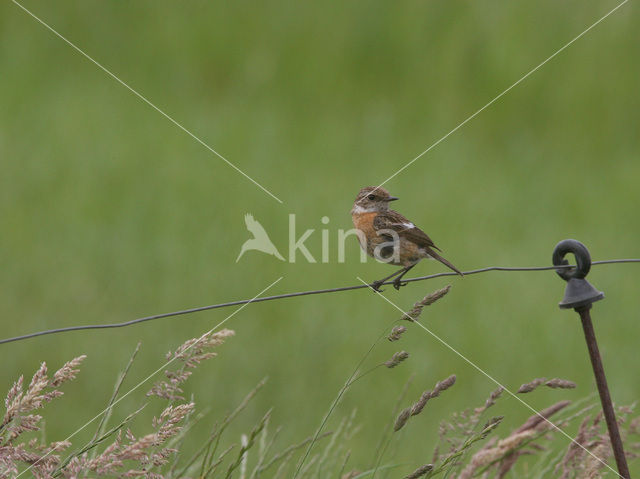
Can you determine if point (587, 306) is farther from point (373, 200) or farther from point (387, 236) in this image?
point (373, 200)

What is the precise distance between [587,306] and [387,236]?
5.32 ft

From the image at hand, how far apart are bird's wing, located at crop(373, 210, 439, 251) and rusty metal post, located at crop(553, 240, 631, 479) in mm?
1312

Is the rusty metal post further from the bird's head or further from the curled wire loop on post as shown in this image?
the bird's head

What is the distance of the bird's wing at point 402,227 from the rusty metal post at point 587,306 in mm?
1312

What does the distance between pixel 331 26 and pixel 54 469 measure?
9935 mm

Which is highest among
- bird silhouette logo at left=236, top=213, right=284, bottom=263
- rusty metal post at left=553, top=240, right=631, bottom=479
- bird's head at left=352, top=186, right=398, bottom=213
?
bird silhouette logo at left=236, top=213, right=284, bottom=263

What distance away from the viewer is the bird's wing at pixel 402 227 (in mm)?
4828

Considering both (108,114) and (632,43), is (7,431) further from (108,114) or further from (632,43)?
(632,43)

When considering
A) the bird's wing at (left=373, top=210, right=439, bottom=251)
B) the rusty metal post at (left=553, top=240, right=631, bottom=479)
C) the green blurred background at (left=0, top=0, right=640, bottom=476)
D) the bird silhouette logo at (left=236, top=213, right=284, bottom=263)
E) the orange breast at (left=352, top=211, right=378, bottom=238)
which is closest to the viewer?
the rusty metal post at (left=553, top=240, right=631, bottom=479)

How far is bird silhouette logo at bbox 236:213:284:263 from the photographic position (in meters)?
9.54

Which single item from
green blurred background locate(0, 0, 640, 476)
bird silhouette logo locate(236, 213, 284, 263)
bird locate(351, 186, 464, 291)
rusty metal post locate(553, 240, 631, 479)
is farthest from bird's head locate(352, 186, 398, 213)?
bird silhouette logo locate(236, 213, 284, 263)

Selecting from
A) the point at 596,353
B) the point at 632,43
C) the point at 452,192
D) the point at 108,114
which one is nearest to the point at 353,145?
the point at 452,192

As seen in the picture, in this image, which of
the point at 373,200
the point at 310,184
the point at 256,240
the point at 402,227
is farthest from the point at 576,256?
the point at 310,184

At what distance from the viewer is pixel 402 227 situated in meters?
4.89
